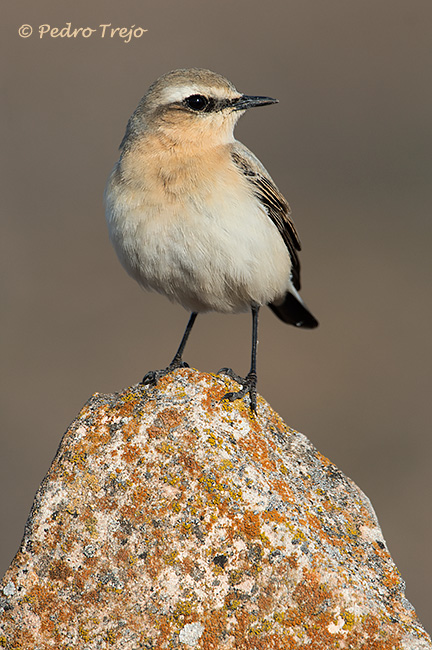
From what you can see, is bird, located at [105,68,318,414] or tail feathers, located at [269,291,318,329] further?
tail feathers, located at [269,291,318,329]

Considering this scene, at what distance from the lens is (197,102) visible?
6105mm

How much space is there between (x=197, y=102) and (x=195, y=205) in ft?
3.19

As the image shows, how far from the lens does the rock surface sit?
382 centimetres

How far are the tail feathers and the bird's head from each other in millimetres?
1975

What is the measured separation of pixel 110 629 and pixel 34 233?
41.0 ft

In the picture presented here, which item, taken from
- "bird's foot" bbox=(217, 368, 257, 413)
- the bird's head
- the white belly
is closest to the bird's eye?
the bird's head

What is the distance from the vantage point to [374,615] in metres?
3.80

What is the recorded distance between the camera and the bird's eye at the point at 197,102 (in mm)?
6098

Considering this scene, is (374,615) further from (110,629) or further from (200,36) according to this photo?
(200,36)

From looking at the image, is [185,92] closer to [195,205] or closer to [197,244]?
[195,205]

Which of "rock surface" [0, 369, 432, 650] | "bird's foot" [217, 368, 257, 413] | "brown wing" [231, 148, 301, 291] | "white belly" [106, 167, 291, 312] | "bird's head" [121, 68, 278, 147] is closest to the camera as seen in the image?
"rock surface" [0, 369, 432, 650]

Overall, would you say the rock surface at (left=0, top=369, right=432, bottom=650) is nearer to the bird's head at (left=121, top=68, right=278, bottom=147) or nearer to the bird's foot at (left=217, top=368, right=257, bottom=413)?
the bird's foot at (left=217, top=368, right=257, bottom=413)

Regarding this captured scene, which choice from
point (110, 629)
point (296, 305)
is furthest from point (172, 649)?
point (296, 305)

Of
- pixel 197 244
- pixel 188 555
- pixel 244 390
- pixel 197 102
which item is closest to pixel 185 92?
pixel 197 102
